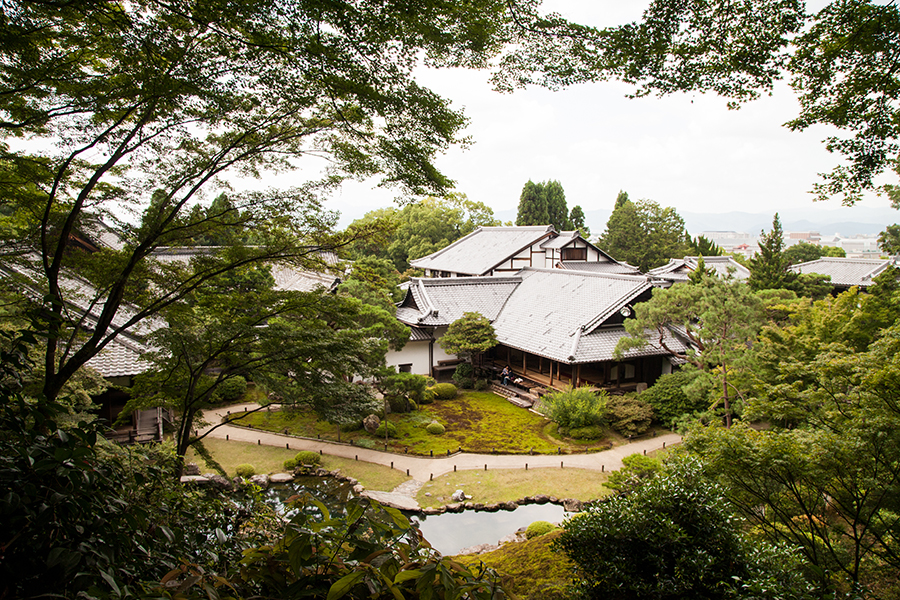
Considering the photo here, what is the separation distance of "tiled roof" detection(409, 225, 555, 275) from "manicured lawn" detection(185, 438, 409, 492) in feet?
62.8

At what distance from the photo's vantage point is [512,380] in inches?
816

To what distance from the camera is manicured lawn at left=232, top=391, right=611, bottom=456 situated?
14.8m

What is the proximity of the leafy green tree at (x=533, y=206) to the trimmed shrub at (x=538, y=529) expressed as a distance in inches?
1596

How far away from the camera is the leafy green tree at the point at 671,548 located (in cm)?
453

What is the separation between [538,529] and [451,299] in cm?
1517

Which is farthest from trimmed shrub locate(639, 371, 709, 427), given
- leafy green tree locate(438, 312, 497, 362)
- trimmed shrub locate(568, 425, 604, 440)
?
leafy green tree locate(438, 312, 497, 362)

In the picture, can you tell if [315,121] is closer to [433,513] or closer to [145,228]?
[145,228]

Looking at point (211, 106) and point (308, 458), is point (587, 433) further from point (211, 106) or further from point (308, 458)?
point (211, 106)

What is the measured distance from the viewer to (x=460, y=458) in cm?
1416

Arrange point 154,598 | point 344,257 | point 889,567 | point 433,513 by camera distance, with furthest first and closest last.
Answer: point 433,513
point 344,257
point 889,567
point 154,598

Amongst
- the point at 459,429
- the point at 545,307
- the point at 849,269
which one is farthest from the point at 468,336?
the point at 849,269

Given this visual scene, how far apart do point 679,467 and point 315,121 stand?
6.89 metres

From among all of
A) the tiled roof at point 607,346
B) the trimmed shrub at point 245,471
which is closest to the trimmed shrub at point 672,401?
the tiled roof at point 607,346

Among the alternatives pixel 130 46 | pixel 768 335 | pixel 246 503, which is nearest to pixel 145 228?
pixel 130 46
